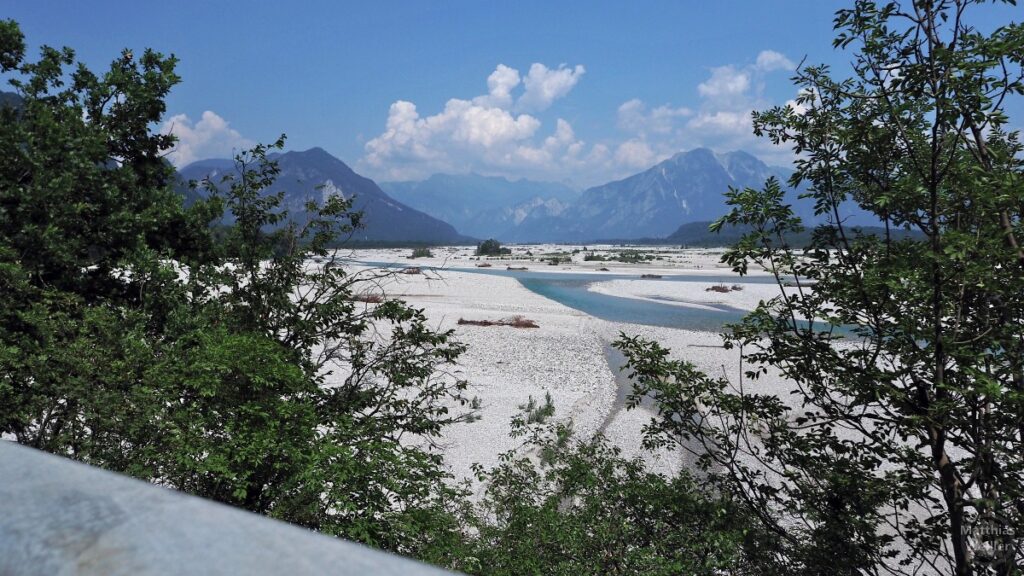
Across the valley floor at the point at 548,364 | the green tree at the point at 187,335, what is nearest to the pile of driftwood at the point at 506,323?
the valley floor at the point at 548,364

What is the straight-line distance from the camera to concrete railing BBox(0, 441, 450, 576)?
0.74 meters

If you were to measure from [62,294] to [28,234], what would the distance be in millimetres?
1215

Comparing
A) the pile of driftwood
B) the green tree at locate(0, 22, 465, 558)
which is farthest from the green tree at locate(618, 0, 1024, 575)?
the pile of driftwood

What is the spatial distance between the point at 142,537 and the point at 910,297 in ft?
15.0

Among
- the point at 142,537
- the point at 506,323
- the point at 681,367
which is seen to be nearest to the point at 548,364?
the point at 506,323

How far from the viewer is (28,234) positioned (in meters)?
7.05

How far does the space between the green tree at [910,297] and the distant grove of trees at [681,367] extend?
28 mm

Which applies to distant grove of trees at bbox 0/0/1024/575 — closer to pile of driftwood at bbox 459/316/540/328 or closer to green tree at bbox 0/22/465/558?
green tree at bbox 0/22/465/558

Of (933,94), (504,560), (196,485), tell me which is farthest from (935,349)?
(196,485)

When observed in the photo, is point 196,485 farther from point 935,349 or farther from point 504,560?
point 935,349

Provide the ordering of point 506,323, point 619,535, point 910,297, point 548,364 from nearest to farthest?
1. point 910,297
2. point 619,535
3. point 548,364
4. point 506,323

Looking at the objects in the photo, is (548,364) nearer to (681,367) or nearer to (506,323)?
(506,323)

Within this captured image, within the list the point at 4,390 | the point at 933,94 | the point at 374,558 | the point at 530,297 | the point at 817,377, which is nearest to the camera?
the point at 374,558

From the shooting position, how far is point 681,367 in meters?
5.95
